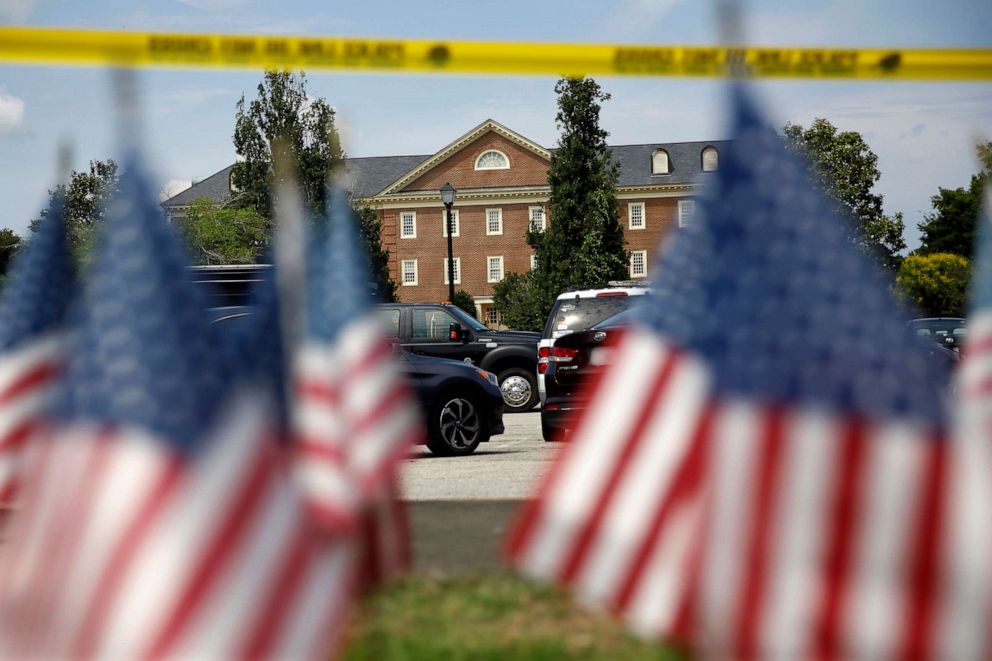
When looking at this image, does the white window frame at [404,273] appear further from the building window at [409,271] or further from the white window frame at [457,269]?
the white window frame at [457,269]

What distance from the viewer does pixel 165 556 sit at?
2648 millimetres

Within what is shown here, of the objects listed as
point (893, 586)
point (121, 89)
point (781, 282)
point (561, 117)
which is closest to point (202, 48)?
point (121, 89)

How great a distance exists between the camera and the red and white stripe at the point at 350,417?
3379mm

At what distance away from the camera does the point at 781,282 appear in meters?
2.89

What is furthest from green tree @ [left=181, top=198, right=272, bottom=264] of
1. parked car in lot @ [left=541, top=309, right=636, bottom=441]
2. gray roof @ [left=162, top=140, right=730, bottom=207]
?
parked car in lot @ [left=541, top=309, right=636, bottom=441]

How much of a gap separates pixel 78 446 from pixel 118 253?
459 millimetres

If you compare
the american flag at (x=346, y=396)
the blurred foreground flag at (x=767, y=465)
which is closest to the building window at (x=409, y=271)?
the american flag at (x=346, y=396)

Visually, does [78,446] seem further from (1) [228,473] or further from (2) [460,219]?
(2) [460,219]

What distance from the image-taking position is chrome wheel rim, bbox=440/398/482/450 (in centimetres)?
1365

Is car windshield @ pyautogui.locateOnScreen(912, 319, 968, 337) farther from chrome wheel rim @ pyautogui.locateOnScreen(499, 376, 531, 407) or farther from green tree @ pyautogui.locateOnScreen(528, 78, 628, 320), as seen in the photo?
green tree @ pyautogui.locateOnScreen(528, 78, 628, 320)

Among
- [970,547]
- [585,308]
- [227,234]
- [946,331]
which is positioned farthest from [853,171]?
[970,547]

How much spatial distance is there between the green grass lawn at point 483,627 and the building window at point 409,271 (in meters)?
80.5

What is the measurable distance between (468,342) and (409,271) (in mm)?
66146

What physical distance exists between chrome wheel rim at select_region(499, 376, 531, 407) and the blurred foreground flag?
18.7 metres
